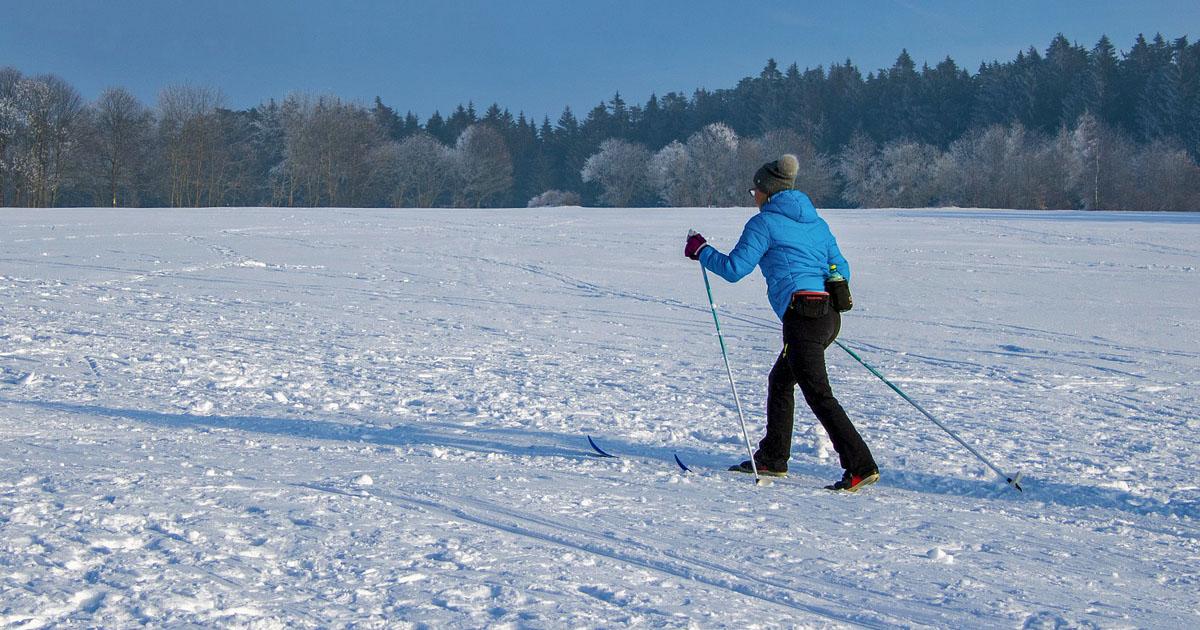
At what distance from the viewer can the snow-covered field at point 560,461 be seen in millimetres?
3576

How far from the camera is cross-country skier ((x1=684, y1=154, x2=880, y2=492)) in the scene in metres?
5.21

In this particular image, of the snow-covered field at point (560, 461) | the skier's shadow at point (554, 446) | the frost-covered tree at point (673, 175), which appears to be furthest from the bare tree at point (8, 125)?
the skier's shadow at point (554, 446)

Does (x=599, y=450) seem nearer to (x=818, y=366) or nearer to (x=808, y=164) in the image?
(x=818, y=366)

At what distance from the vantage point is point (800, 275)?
17.1 feet

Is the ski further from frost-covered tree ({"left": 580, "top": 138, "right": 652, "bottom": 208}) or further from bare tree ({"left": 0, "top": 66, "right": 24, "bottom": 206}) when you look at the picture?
frost-covered tree ({"left": 580, "top": 138, "right": 652, "bottom": 208})

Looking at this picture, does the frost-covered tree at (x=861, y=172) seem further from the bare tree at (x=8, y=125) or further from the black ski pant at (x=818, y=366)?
the black ski pant at (x=818, y=366)

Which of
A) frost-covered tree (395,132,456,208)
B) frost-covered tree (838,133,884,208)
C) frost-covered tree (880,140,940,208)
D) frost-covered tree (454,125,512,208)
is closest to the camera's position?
frost-covered tree (880,140,940,208)

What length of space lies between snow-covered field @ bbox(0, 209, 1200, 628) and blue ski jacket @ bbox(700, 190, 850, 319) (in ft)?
3.55

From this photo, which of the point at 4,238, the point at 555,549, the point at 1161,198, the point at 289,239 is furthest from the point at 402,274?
the point at 1161,198

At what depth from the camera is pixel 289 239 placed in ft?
71.6

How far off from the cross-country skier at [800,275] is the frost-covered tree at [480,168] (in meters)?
84.3

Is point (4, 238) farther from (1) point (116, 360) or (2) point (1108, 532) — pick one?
(2) point (1108, 532)

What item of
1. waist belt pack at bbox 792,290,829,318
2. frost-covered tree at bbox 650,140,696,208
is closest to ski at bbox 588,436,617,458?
waist belt pack at bbox 792,290,829,318

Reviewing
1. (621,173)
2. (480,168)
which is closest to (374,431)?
(621,173)
